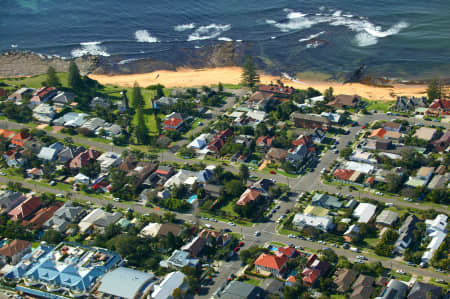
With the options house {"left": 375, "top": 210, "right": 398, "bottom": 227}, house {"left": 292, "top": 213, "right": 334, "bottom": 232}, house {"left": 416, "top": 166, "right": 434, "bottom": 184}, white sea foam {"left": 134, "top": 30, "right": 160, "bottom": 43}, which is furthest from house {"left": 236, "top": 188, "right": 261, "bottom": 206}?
white sea foam {"left": 134, "top": 30, "right": 160, "bottom": 43}

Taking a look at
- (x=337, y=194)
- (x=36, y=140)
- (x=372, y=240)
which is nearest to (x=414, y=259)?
(x=372, y=240)

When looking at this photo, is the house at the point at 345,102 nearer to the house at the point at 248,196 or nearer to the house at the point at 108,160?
the house at the point at 248,196

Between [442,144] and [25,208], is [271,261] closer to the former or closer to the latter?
[25,208]

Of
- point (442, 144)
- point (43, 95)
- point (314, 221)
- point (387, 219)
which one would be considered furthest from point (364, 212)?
point (43, 95)

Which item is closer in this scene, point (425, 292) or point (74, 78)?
point (425, 292)

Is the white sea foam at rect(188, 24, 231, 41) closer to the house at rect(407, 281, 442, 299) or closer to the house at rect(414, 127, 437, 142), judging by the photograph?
the house at rect(414, 127, 437, 142)

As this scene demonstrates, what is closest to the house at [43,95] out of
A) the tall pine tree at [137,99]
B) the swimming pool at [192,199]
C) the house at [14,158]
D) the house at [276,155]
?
the house at [14,158]

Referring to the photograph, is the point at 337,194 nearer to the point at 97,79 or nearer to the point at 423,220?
the point at 423,220
